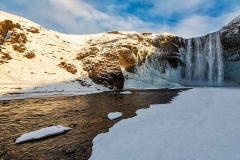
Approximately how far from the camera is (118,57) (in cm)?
3425

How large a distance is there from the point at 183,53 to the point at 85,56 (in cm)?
2974

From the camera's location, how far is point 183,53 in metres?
46.6

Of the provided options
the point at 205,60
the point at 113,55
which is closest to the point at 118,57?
the point at 113,55

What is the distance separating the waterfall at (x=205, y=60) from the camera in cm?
4247

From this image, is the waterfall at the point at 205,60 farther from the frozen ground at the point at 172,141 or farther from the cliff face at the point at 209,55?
the frozen ground at the point at 172,141

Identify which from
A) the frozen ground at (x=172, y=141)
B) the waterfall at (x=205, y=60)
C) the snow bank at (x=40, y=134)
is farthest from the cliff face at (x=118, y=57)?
the frozen ground at (x=172, y=141)

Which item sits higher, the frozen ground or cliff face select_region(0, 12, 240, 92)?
cliff face select_region(0, 12, 240, 92)

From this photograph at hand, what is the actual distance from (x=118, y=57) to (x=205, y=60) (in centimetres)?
2712

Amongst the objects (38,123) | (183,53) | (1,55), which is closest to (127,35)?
(183,53)

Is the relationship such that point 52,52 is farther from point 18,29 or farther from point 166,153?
point 166,153

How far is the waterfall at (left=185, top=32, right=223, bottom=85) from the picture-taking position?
42.5 m

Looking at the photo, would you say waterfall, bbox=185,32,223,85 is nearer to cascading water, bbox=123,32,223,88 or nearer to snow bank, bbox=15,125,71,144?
cascading water, bbox=123,32,223,88

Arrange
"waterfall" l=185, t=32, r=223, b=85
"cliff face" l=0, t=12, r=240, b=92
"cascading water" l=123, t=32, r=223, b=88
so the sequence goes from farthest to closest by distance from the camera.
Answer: "waterfall" l=185, t=32, r=223, b=85 < "cascading water" l=123, t=32, r=223, b=88 < "cliff face" l=0, t=12, r=240, b=92

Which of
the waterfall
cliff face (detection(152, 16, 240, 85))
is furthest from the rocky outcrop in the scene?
the waterfall
